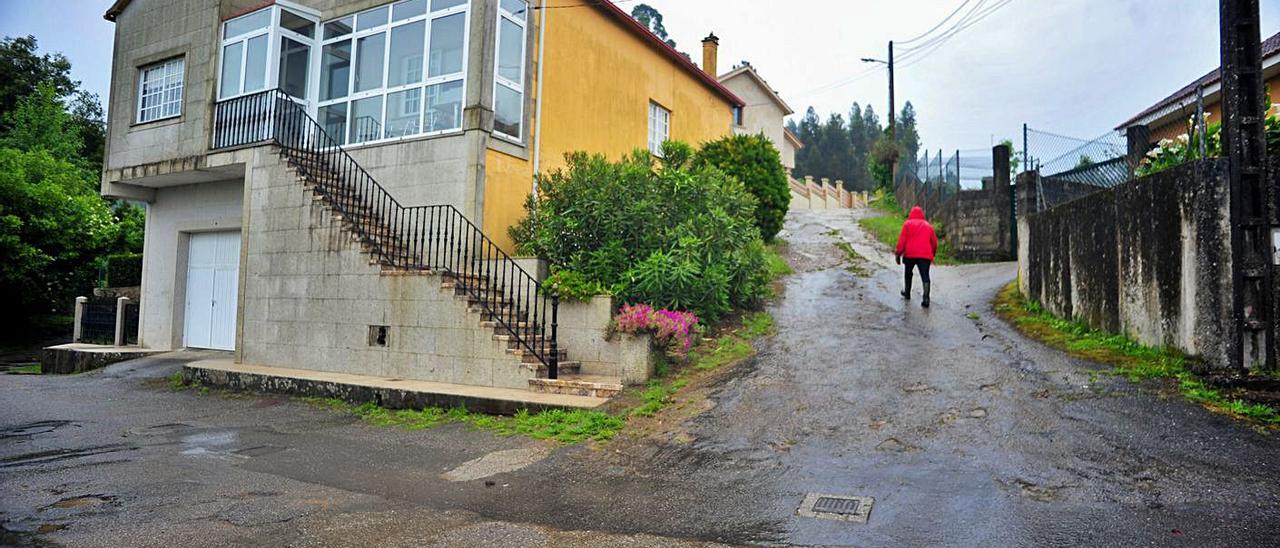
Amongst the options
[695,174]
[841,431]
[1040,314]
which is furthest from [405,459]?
[1040,314]

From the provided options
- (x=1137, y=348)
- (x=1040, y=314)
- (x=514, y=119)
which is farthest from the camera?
(x=514, y=119)

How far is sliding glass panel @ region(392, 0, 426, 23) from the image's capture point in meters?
12.9

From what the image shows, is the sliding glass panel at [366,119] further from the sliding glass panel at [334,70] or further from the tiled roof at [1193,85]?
the tiled roof at [1193,85]

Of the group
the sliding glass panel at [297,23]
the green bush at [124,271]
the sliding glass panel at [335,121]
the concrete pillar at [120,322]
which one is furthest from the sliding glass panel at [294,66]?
the green bush at [124,271]

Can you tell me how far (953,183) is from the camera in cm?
1870

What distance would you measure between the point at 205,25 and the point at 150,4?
7.83 ft

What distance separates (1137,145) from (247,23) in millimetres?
15149

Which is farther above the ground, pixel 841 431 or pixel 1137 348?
pixel 1137 348

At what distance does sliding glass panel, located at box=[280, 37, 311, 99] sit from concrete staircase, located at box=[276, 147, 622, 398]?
1.95 m

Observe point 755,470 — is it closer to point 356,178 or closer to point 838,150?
point 356,178

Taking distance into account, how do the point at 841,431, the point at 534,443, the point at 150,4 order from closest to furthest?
the point at 841,431, the point at 534,443, the point at 150,4

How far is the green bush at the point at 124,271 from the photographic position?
19969 mm

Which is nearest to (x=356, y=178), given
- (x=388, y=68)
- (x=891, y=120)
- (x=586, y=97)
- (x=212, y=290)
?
(x=388, y=68)

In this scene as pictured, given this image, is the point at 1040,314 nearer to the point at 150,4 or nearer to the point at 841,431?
the point at 841,431
